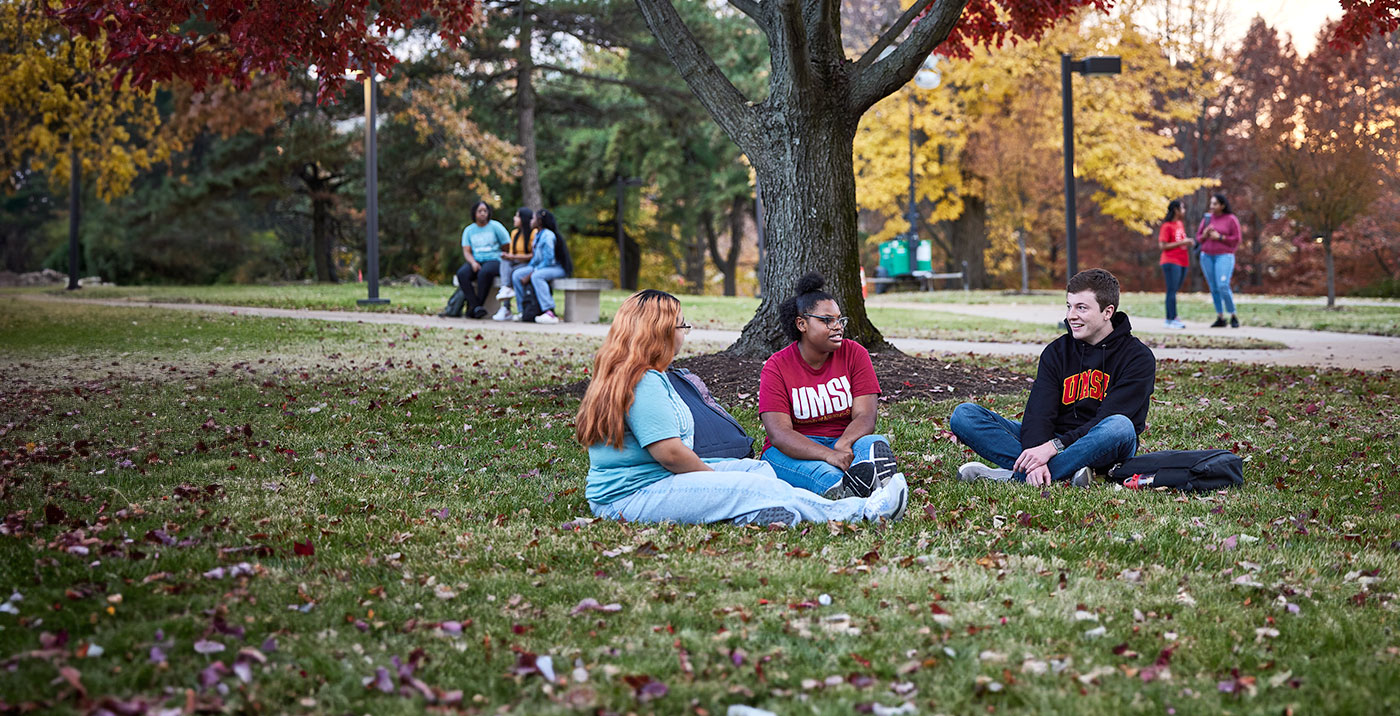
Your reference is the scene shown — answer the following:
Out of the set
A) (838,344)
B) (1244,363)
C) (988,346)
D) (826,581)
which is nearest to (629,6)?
(988,346)

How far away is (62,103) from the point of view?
21281 millimetres

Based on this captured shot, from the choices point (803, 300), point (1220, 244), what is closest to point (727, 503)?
point (803, 300)

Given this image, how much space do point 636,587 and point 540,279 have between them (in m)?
12.6

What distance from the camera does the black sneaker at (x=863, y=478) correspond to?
211 inches

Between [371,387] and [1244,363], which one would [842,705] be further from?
[1244,363]

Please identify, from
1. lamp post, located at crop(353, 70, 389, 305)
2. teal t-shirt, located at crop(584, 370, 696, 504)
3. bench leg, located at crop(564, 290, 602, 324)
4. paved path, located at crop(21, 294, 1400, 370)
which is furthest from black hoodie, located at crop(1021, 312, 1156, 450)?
lamp post, located at crop(353, 70, 389, 305)

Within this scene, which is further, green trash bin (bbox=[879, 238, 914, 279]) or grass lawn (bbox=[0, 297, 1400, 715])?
green trash bin (bbox=[879, 238, 914, 279])

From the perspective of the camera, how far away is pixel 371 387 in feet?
32.0

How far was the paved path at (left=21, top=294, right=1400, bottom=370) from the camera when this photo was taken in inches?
469

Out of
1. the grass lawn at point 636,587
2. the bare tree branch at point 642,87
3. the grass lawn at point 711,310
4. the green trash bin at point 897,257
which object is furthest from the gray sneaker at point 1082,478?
the green trash bin at point 897,257

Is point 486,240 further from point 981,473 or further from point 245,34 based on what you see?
point 981,473

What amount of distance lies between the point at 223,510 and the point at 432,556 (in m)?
1.34

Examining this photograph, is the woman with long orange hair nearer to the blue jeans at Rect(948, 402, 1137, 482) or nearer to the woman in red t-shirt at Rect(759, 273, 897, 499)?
the woman in red t-shirt at Rect(759, 273, 897, 499)

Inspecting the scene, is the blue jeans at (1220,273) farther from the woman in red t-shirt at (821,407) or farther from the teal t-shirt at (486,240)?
the woman in red t-shirt at (821,407)
